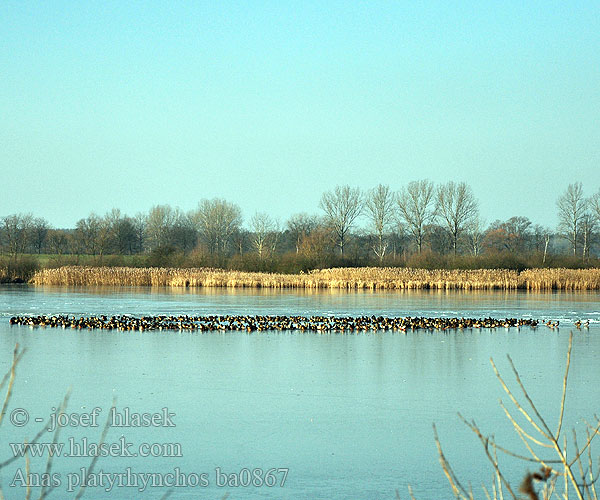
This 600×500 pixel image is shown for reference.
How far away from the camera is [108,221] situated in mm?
75562

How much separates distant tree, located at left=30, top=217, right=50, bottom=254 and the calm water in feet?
196

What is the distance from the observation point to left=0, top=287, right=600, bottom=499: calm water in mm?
5914

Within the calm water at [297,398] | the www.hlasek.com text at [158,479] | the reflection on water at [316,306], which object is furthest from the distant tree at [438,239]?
the www.hlasek.com text at [158,479]

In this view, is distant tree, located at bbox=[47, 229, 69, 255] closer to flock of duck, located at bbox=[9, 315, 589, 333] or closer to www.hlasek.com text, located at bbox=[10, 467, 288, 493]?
flock of duck, located at bbox=[9, 315, 589, 333]

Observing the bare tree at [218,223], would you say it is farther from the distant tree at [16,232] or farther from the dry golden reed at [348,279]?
the dry golden reed at [348,279]

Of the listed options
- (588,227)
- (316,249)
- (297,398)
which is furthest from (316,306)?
(588,227)

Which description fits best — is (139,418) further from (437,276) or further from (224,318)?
(437,276)

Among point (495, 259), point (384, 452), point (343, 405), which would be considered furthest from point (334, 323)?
point (495, 259)

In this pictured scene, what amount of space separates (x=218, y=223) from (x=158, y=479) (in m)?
71.5

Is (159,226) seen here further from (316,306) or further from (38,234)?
(316,306)

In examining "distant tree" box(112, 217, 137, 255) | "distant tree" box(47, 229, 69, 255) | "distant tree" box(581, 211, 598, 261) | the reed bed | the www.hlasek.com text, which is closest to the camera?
the www.hlasek.com text

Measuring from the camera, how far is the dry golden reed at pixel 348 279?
36938mm

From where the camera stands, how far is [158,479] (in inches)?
226

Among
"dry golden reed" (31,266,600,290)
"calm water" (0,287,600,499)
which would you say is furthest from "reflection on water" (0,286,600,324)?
"dry golden reed" (31,266,600,290)
